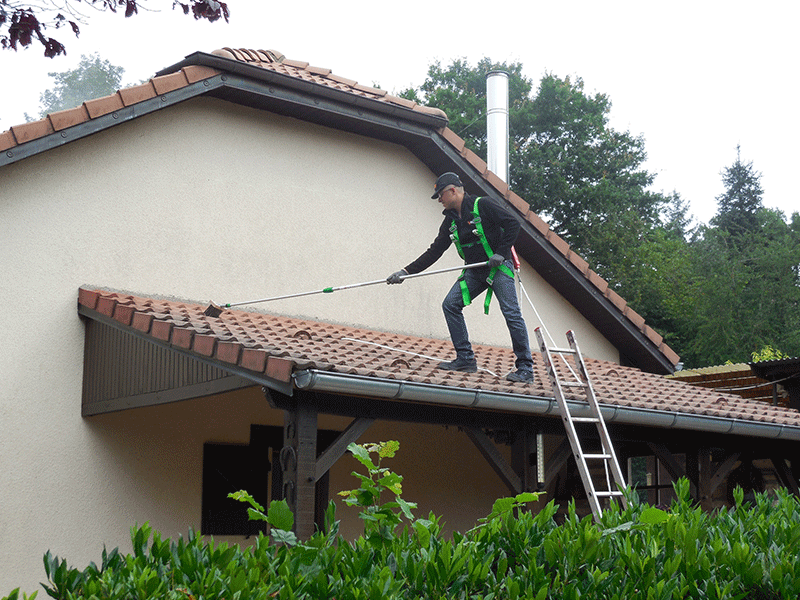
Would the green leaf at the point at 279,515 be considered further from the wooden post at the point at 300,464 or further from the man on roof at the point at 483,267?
the man on roof at the point at 483,267

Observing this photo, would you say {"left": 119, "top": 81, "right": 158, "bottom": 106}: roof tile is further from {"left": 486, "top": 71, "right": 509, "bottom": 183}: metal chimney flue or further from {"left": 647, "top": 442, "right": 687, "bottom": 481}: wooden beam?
{"left": 486, "top": 71, "right": 509, "bottom": 183}: metal chimney flue

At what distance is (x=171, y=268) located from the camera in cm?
912

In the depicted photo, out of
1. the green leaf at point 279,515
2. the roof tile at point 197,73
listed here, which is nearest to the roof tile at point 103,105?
the roof tile at point 197,73

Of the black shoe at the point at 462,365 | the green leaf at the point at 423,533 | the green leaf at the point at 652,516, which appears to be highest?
the black shoe at the point at 462,365

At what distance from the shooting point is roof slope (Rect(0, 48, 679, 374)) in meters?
8.48

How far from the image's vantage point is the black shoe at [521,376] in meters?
7.96

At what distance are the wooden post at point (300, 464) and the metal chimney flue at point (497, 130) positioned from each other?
328 inches

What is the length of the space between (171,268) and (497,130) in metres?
6.98

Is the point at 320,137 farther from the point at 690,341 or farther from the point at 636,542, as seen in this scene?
the point at 690,341

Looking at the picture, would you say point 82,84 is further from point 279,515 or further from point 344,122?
point 279,515

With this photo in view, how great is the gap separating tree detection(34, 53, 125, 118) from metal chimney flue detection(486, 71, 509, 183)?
1971 inches

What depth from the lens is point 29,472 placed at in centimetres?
799

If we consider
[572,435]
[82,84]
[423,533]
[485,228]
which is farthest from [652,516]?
[82,84]

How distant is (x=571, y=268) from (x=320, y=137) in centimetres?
353
